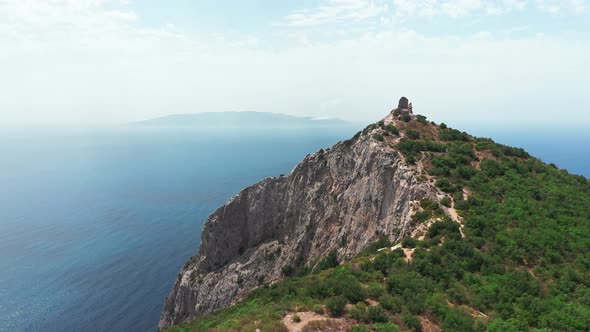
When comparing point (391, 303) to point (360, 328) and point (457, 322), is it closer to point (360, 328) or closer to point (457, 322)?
point (457, 322)

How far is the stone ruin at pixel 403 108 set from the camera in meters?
59.0

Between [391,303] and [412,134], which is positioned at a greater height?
[412,134]

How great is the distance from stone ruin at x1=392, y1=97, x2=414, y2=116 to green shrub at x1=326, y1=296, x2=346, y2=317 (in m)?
45.4

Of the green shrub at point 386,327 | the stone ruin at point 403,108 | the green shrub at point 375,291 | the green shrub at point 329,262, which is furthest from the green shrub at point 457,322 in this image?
the stone ruin at point 403,108

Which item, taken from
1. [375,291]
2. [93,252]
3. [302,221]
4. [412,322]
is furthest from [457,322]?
[93,252]

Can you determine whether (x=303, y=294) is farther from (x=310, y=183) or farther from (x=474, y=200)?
(x=310, y=183)

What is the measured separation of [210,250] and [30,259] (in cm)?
7594

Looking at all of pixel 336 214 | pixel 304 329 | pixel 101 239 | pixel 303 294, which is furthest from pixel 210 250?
pixel 101 239

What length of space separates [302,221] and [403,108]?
2881 centimetres

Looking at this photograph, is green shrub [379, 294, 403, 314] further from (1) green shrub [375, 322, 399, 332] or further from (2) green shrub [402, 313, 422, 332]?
(1) green shrub [375, 322, 399, 332]

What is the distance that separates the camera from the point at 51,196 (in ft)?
554

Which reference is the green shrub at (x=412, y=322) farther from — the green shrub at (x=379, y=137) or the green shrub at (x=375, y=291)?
the green shrub at (x=379, y=137)

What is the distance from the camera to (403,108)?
6012 centimetres

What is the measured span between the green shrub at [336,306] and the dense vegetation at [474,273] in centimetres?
6
